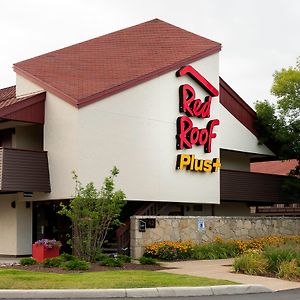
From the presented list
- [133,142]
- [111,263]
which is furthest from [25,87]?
[111,263]

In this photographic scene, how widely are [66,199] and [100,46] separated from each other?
8692 mm

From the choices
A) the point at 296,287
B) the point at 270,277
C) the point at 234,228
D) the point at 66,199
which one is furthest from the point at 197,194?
the point at 296,287

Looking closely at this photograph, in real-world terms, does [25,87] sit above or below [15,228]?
above

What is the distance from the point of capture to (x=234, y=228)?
28.4 metres

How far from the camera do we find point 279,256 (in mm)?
18234

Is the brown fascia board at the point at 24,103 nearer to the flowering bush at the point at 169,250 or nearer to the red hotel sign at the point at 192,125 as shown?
the red hotel sign at the point at 192,125

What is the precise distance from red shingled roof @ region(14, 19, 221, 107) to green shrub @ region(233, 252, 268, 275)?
9.00 metres

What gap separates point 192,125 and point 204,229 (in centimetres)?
479

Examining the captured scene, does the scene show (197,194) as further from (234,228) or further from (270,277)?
(270,277)

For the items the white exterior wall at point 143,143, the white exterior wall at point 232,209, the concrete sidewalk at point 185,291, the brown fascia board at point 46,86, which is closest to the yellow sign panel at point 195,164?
the white exterior wall at point 143,143

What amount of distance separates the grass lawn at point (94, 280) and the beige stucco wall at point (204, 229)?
6.78 metres

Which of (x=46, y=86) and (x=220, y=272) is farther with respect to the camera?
(x=46, y=86)

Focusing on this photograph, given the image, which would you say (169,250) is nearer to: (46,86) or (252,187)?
(46,86)

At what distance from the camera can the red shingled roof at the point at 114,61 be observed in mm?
25375
